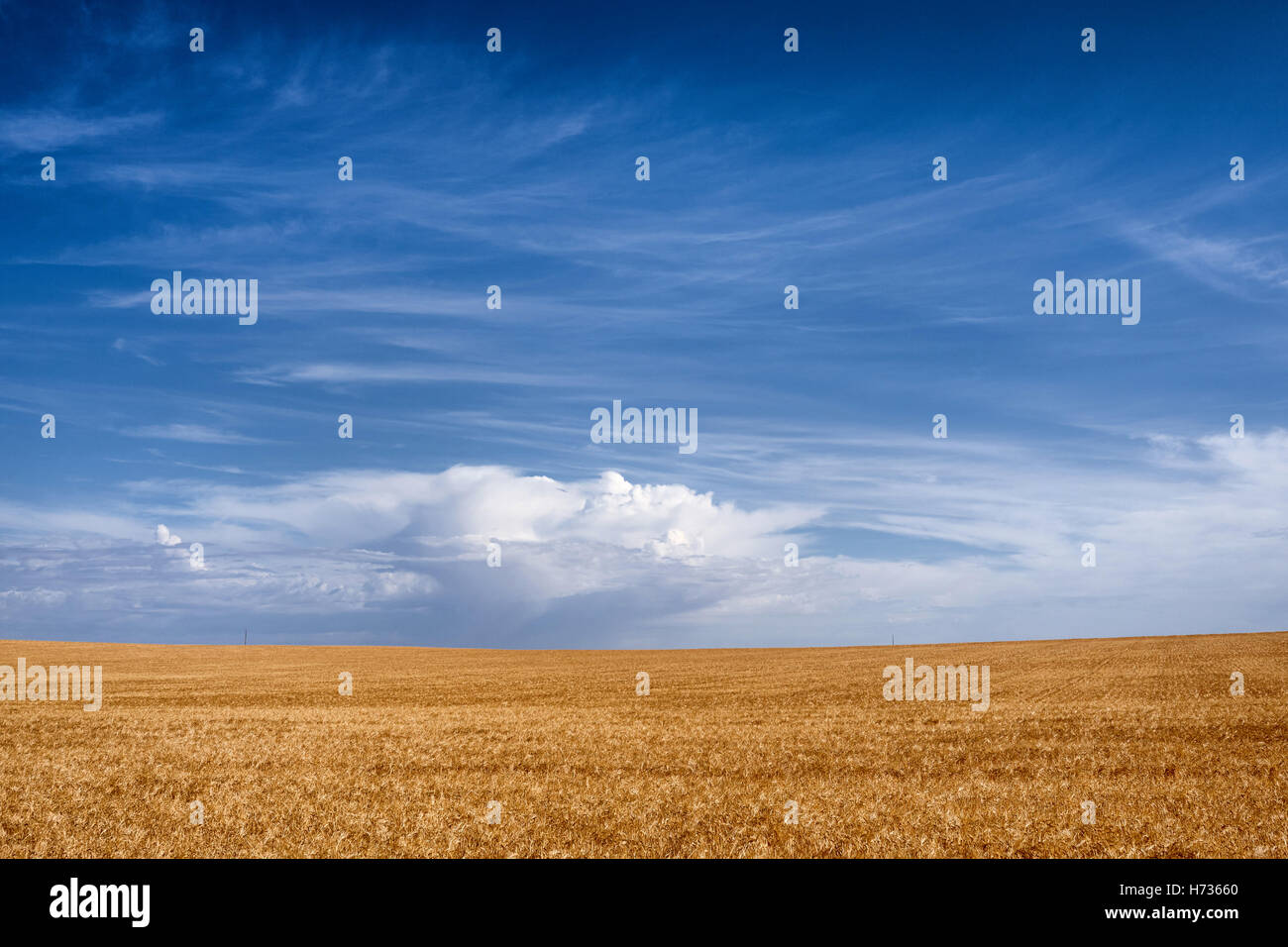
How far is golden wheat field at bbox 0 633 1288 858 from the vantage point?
12.8 meters

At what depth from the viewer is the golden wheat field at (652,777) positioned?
1281 cm

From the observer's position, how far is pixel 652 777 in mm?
17547

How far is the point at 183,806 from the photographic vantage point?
14805 millimetres

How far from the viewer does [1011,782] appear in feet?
56.1
